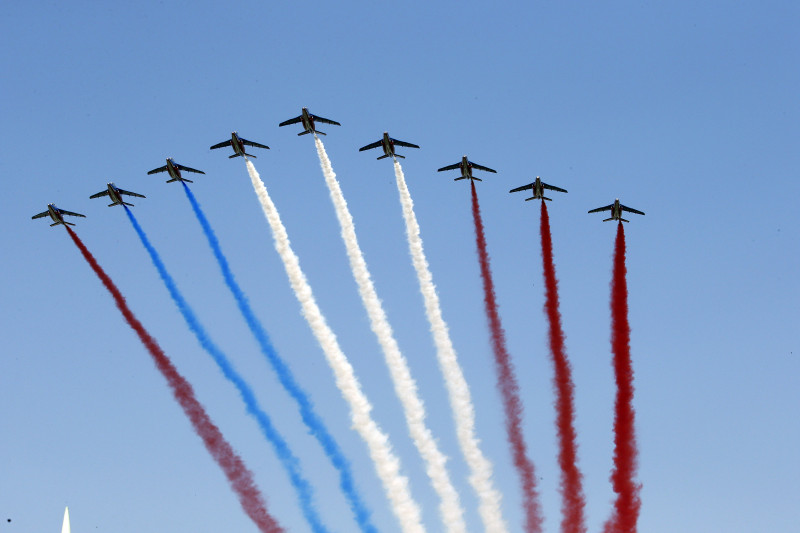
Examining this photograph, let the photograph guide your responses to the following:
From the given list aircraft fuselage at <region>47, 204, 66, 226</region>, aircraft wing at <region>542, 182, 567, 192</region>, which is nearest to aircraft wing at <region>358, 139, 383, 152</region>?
aircraft wing at <region>542, 182, 567, 192</region>

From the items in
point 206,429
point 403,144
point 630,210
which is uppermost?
point 403,144

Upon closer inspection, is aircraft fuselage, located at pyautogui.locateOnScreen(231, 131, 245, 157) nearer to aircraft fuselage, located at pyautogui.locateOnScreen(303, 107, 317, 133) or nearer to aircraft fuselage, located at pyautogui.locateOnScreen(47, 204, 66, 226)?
aircraft fuselage, located at pyautogui.locateOnScreen(303, 107, 317, 133)

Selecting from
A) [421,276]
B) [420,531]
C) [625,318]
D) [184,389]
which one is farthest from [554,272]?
[184,389]

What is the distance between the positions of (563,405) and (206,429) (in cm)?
2365

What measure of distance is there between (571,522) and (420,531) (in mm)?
10004

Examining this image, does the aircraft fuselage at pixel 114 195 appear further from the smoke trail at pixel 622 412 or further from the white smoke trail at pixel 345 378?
the smoke trail at pixel 622 412

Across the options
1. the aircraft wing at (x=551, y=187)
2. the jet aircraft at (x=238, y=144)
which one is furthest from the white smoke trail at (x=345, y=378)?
the aircraft wing at (x=551, y=187)

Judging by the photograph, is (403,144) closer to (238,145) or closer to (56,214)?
(238,145)

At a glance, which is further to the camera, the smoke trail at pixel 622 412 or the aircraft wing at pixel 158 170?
the aircraft wing at pixel 158 170

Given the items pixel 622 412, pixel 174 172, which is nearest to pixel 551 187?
pixel 622 412

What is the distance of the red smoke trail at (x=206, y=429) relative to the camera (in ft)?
184

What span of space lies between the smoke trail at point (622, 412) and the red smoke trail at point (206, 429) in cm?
2138

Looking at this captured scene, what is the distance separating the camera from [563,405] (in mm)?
57062

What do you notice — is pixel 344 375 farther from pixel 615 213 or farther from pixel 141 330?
pixel 615 213
